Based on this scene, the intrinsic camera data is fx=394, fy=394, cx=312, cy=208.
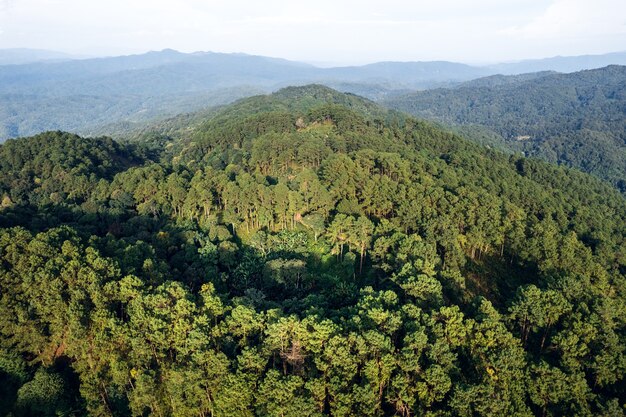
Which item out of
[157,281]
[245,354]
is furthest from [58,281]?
[245,354]

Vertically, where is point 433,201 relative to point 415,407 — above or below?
above

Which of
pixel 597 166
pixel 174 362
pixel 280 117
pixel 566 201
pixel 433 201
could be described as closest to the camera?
pixel 174 362

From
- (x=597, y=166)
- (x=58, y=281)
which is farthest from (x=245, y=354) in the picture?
(x=597, y=166)

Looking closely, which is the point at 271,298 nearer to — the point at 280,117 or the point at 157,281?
the point at 157,281

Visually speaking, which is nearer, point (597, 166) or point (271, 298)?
point (271, 298)

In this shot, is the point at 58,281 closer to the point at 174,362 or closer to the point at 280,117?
the point at 174,362

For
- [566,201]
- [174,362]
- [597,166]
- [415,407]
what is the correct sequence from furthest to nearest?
[597,166]
[566,201]
[174,362]
[415,407]
